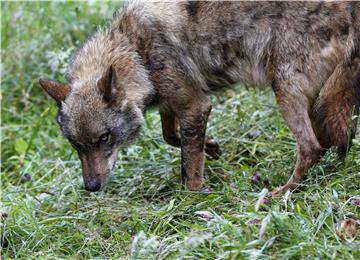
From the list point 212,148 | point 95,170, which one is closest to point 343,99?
point 212,148

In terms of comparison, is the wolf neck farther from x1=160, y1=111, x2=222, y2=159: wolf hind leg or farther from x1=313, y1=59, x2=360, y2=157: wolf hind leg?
x1=313, y1=59, x2=360, y2=157: wolf hind leg

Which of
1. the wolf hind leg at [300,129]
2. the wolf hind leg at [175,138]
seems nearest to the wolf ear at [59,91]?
the wolf hind leg at [175,138]

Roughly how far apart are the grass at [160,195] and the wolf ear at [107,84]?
912 millimetres

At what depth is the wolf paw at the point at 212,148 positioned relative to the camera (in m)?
6.48

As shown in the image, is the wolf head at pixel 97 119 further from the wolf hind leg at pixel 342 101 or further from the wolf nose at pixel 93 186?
the wolf hind leg at pixel 342 101

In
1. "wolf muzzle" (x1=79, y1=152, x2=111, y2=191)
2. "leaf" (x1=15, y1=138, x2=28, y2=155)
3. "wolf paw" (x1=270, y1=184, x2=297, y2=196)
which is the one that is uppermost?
"wolf muzzle" (x1=79, y1=152, x2=111, y2=191)

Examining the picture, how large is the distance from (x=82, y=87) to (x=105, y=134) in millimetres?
429

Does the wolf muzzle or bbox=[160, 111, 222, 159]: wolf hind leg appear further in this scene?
bbox=[160, 111, 222, 159]: wolf hind leg

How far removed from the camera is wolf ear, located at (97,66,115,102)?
5459 millimetres

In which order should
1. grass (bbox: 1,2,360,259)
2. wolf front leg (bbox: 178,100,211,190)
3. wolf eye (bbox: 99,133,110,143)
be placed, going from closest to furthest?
grass (bbox: 1,2,360,259), wolf eye (bbox: 99,133,110,143), wolf front leg (bbox: 178,100,211,190)

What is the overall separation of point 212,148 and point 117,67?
1268 mm

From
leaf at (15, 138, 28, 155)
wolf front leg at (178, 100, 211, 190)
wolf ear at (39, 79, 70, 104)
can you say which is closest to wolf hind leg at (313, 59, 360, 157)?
wolf front leg at (178, 100, 211, 190)

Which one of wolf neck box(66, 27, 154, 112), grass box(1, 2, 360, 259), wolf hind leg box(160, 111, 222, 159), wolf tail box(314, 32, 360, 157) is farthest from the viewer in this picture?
wolf hind leg box(160, 111, 222, 159)

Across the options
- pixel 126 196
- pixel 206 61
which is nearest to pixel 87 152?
pixel 126 196
